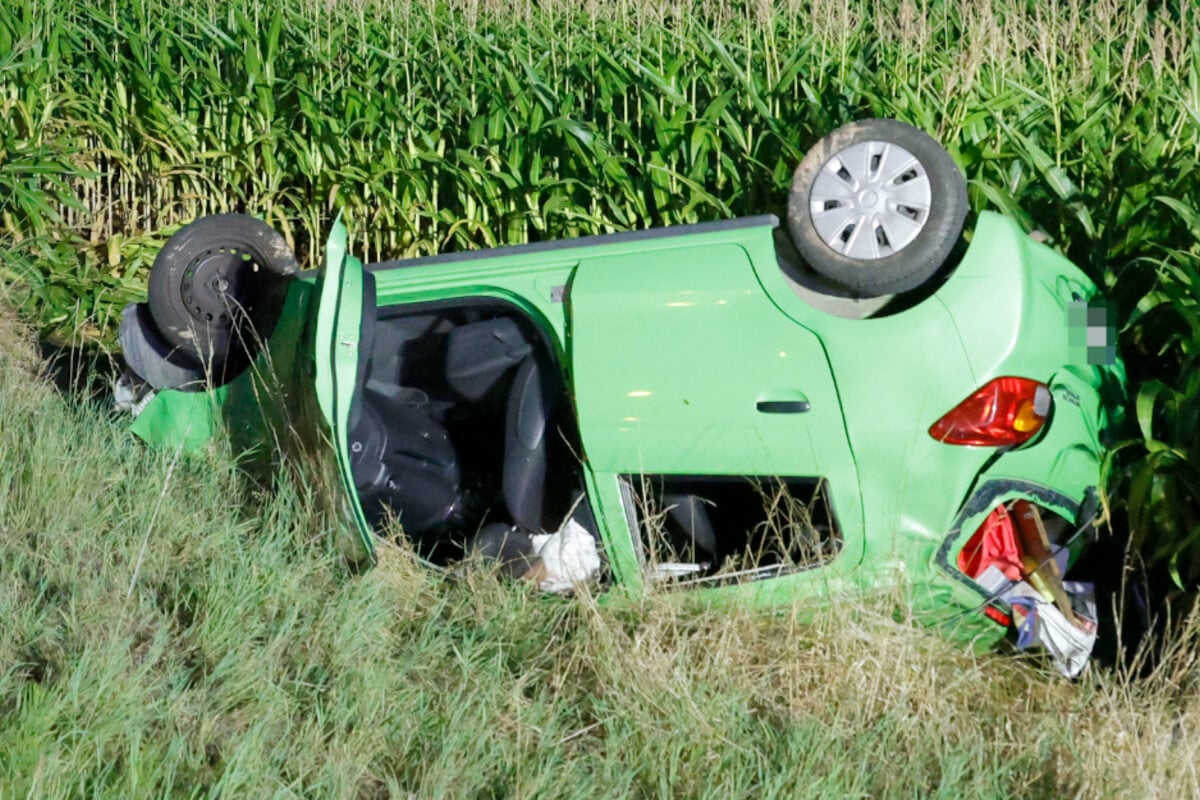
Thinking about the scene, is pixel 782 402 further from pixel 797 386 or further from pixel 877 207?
pixel 877 207

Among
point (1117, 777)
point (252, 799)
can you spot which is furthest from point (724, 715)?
point (252, 799)

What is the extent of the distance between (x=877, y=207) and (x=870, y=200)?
0.04 metres

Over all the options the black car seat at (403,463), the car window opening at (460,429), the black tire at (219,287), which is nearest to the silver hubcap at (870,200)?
the car window opening at (460,429)

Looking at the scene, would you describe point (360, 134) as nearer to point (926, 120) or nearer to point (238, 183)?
point (238, 183)

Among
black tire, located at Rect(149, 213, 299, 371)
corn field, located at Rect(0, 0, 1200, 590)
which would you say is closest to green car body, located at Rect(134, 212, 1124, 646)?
corn field, located at Rect(0, 0, 1200, 590)

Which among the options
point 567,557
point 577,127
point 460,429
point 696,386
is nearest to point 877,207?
point 696,386

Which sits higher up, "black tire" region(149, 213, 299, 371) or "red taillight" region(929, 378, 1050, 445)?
"black tire" region(149, 213, 299, 371)

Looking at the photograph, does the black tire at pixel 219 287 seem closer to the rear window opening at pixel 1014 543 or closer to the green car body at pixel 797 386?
the green car body at pixel 797 386

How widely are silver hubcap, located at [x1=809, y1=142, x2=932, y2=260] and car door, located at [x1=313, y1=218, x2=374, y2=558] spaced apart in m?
1.59

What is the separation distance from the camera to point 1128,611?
199 inches

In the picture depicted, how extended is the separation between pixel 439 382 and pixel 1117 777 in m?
2.90

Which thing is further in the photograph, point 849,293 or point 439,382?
point 439,382

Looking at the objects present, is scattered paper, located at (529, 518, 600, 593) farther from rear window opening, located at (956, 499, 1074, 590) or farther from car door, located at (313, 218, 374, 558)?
rear window opening, located at (956, 499, 1074, 590)

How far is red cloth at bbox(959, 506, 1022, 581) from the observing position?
465 centimetres
